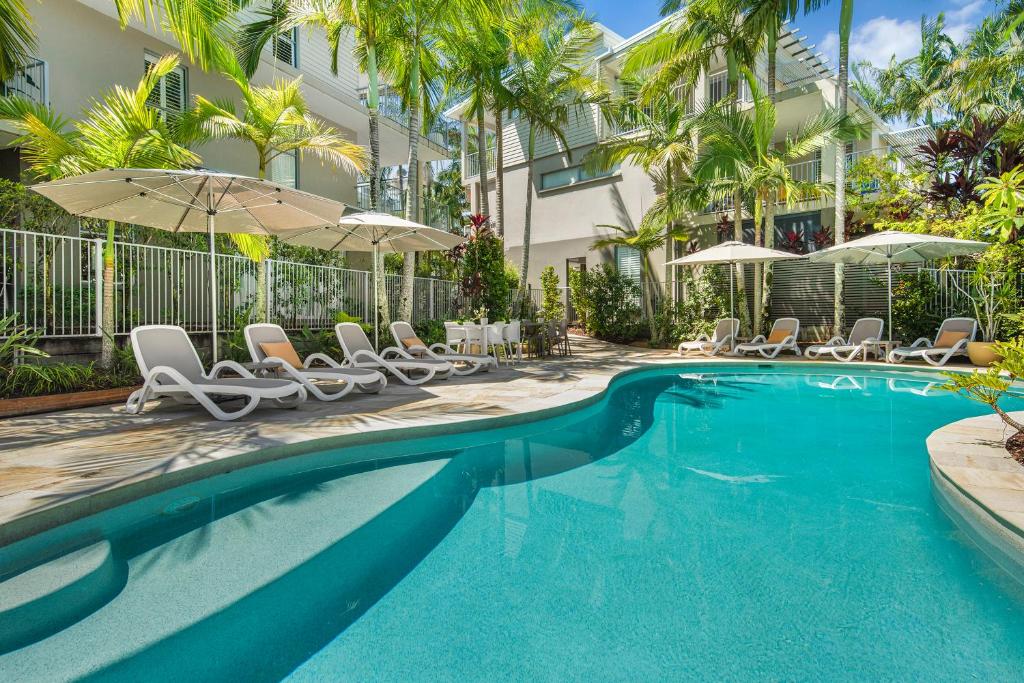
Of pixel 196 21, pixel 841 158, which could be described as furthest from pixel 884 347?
pixel 196 21

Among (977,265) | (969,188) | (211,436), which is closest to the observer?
(211,436)

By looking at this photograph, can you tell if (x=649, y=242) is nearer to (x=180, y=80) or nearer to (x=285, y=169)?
(x=285, y=169)

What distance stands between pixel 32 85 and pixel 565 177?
15977 millimetres

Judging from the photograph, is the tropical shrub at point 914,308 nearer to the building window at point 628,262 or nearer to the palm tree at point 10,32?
the building window at point 628,262

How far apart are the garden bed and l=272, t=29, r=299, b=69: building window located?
35.6ft

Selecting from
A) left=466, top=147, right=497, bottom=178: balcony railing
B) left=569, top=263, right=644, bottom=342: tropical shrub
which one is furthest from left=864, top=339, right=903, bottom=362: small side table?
left=466, top=147, right=497, bottom=178: balcony railing

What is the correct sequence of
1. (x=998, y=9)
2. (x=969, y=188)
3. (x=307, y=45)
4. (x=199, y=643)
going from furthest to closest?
(x=998, y=9)
(x=307, y=45)
(x=969, y=188)
(x=199, y=643)

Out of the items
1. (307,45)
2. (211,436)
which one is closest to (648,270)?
(307,45)

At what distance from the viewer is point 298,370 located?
711cm

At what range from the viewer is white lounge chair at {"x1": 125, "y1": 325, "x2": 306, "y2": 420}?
18.6 ft

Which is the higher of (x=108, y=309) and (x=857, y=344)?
(x=108, y=309)

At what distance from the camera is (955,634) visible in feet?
8.38

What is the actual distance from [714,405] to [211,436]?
659 cm

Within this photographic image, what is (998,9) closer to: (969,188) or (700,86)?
(700,86)
